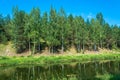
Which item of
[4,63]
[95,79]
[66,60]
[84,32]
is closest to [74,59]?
[66,60]

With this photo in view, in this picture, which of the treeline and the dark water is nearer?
the dark water

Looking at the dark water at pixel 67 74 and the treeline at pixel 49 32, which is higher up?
the treeline at pixel 49 32

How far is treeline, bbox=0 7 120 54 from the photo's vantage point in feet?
289

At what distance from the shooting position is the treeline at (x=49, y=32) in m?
88.2

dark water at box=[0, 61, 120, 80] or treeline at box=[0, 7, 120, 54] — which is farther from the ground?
treeline at box=[0, 7, 120, 54]

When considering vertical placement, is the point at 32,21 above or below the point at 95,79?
above

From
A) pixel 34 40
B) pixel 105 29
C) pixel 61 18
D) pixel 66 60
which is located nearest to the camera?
pixel 66 60

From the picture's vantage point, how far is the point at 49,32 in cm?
8875

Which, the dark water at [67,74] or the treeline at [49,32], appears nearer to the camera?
the dark water at [67,74]

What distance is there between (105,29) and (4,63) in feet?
227

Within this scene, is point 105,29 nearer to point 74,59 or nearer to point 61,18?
point 61,18

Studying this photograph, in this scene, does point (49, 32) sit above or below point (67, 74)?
above

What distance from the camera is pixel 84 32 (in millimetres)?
98938

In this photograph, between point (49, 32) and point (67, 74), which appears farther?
point (49, 32)
